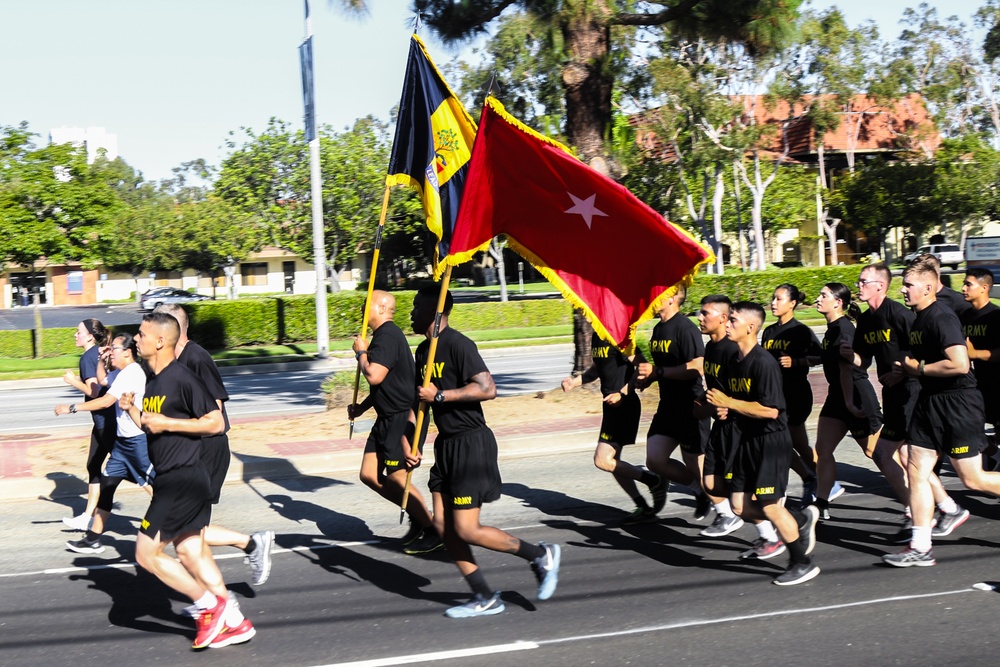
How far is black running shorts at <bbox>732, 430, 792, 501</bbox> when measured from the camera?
667 cm

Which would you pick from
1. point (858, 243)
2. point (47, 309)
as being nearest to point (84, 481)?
→ point (47, 309)

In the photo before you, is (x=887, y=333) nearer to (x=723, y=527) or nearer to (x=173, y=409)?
Result: (x=723, y=527)

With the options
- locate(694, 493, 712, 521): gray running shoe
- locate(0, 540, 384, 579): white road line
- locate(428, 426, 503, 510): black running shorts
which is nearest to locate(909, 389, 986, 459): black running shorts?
locate(694, 493, 712, 521): gray running shoe

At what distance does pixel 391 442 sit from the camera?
309 inches

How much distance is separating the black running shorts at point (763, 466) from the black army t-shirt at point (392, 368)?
2.50m

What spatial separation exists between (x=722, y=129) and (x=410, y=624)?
36.9 meters

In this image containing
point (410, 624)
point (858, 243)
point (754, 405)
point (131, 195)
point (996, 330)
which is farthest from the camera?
point (131, 195)

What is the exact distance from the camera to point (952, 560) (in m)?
7.24

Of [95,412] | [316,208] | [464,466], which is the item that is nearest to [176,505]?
[464,466]

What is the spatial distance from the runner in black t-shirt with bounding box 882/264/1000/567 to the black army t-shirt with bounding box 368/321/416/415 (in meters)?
3.57

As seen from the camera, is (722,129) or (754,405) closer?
(754,405)

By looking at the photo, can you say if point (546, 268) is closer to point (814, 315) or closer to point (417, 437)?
point (417, 437)

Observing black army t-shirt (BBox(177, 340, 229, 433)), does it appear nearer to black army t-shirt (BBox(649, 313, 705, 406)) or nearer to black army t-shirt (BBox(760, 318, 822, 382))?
black army t-shirt (BBox(649, 313, 705, 406))

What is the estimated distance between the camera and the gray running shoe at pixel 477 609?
631 cm
